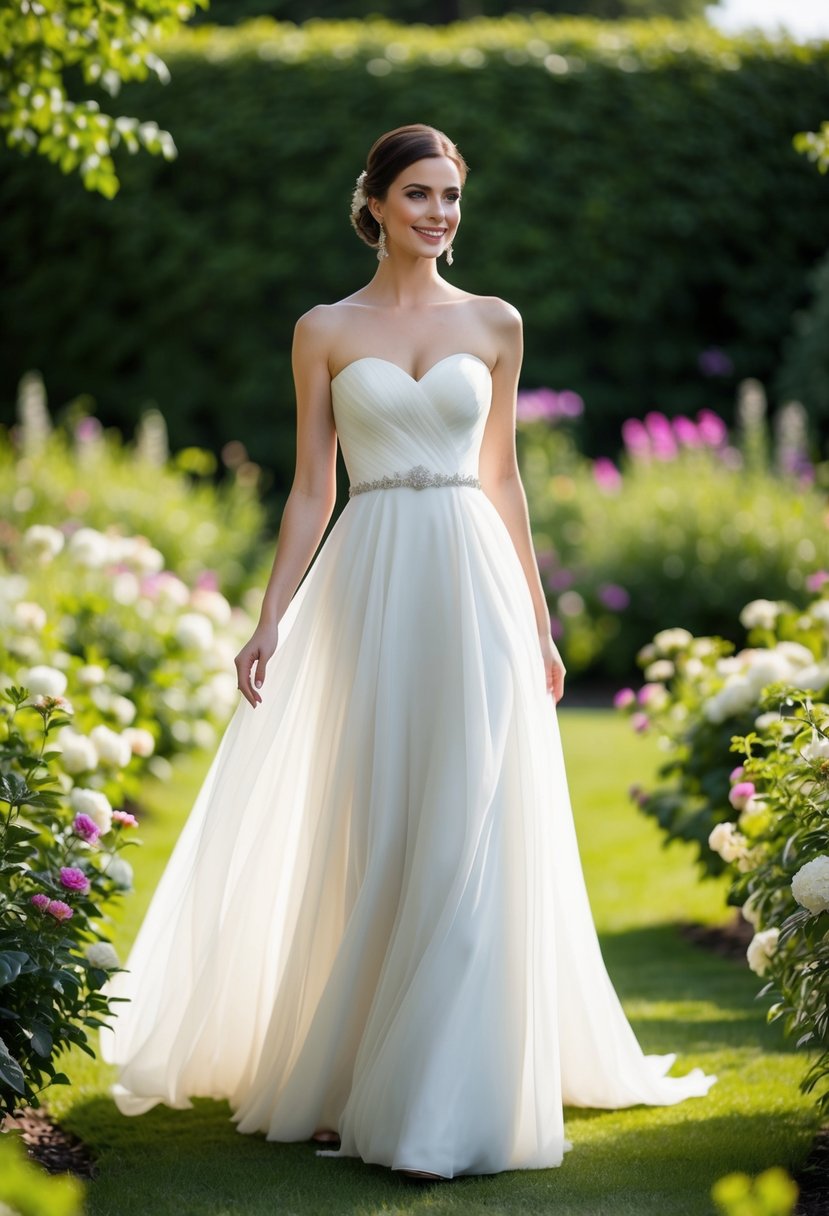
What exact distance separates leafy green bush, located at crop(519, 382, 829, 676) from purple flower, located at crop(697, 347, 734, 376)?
1510 mm

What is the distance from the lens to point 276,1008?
344 cm

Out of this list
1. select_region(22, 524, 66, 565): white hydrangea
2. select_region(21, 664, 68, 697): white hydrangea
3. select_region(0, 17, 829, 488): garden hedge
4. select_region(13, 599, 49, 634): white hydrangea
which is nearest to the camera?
select_region(21, 664, 68, 697): white hydrangea

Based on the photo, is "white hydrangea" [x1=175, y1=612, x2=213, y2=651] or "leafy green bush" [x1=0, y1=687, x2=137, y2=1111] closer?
"leafy green bush" [x1=0, y1=687, x2=137, y2=1111]

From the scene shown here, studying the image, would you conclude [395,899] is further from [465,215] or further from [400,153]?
[465,215]

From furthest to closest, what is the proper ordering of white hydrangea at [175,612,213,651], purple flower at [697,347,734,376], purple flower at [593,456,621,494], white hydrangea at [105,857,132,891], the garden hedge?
purple flower at [697,347,734,376] → the garden hedge → purple flower at [593,456,621,494] → white hydrangea at [175,612,213,651] → white hydrangea at [105,857,132,891]

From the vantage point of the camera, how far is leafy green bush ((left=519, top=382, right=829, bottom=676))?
9586mm

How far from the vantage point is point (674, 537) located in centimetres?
996

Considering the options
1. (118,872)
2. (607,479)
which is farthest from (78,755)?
(607,479)

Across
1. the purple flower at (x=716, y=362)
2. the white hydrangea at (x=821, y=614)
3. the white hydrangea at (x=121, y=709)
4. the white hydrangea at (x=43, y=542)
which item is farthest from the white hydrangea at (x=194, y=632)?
the purple flower at (x=716, y=362)

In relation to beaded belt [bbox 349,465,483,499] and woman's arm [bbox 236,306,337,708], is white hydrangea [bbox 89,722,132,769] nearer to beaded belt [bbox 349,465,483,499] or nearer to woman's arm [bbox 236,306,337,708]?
woman's arm [bbox 236,306,337,708]

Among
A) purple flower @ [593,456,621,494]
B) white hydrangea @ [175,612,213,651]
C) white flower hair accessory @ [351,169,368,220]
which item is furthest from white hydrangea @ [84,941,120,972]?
purple flower @ [593,456,621,494]

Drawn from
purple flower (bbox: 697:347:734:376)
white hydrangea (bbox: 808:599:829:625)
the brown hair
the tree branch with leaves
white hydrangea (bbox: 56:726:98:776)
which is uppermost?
purple flower (bbox: 697:347:734:376)

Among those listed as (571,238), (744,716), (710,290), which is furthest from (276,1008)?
(710,290)

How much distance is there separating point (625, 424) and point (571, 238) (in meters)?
1.55
